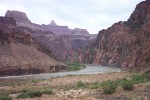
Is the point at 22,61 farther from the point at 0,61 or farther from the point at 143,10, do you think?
the point at 143,10

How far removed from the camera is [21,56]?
9750 cm

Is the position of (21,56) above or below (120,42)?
below

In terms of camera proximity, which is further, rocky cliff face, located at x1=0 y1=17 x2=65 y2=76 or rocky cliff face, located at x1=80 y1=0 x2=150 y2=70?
rocky cliff face, located at x1=80 y1=0 x2=150 y2=70

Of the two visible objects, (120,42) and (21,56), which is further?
(120,42)

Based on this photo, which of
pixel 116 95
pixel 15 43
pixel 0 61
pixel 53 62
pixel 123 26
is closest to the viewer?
pixel 116 95

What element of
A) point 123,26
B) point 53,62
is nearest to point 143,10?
point 123,26

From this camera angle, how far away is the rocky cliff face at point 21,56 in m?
89.4

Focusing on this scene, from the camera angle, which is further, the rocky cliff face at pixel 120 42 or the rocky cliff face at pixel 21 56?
the rocky cliff face at pixel 120 42

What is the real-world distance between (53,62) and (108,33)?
6188cm

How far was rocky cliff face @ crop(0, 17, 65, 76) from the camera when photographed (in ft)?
293

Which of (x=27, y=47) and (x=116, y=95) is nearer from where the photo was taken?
(x=116, y=95)

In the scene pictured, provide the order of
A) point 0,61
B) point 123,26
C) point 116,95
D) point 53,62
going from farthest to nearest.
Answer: point 123,26 → point 53,62 → point 0,61 → point 116,95

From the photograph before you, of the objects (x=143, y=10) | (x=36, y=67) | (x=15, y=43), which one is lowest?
(x=36, y=67)

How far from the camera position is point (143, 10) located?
12512 centimetres
